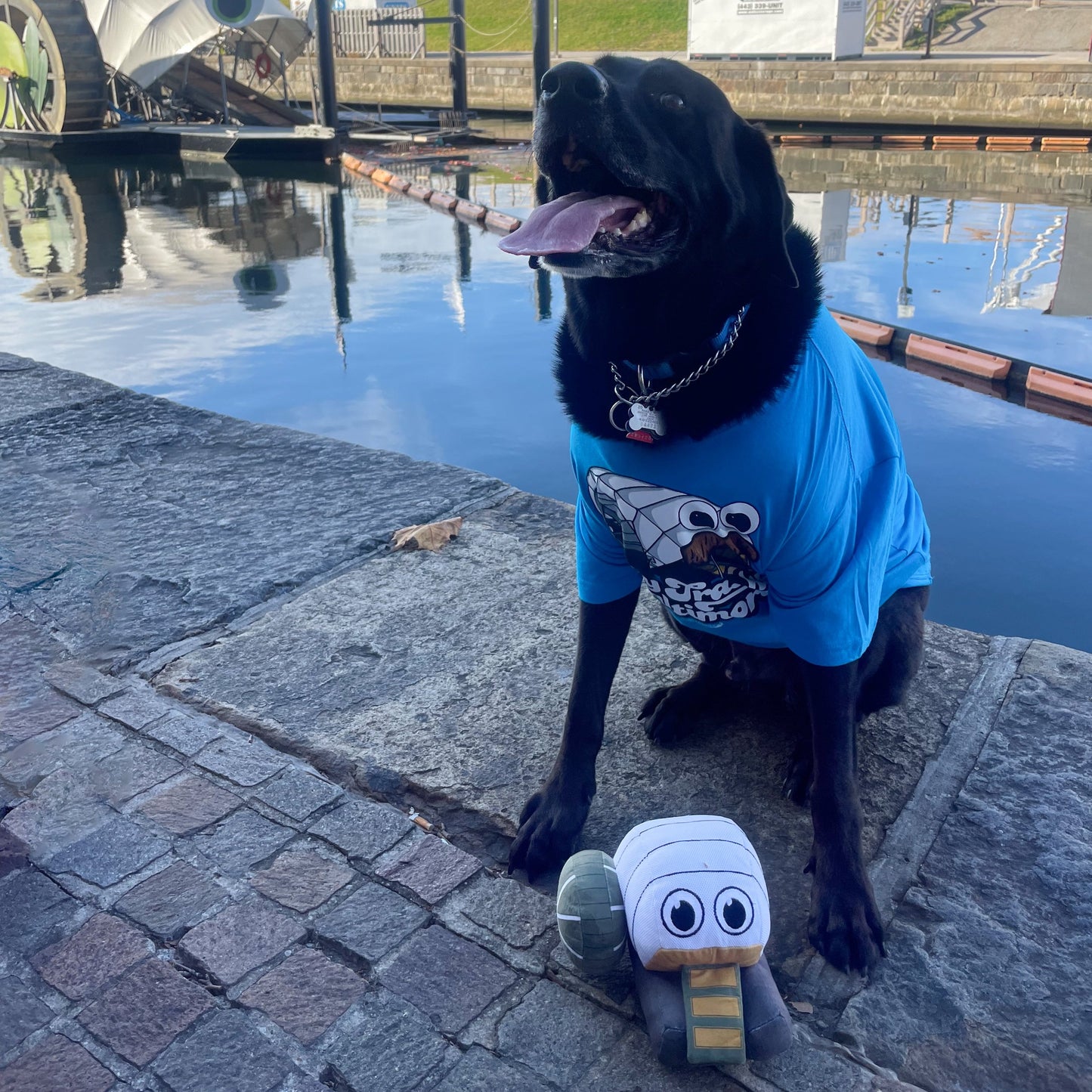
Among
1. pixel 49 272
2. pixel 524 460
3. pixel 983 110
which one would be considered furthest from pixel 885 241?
pixel 983 110

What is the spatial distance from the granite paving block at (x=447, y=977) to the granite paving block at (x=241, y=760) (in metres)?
0.59

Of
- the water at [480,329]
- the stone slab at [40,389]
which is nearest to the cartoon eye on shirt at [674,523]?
the water at [480,329]

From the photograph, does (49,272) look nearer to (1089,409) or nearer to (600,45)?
(1089,409)

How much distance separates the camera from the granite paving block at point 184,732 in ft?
7.23

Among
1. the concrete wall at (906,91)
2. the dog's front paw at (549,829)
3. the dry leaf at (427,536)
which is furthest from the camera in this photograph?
the concrete wall at (906,91)

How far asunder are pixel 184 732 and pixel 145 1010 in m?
0.77

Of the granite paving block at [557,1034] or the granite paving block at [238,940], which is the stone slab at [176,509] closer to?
the granite paving block at [238,940]

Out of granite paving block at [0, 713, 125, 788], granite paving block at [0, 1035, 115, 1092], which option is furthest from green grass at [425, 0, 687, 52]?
granite paving block at [0, 1035, 115, 1092]

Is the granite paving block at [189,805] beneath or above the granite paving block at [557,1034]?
above

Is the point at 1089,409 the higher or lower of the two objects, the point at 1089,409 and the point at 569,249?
the lower

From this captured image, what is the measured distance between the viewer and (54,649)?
2609 mm

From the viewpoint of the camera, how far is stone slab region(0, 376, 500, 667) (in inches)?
112

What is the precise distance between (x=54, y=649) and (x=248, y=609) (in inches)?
19.9

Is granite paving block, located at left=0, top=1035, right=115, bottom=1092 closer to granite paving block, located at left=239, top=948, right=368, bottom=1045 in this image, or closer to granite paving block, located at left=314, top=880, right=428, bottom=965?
granite paving block, located at left=239, top=948, right=368, bottom=1045
